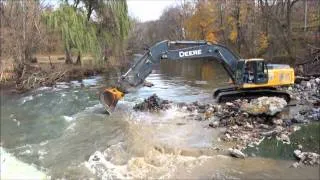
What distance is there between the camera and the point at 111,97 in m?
16.0

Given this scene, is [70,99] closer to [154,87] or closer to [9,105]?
[9,105]

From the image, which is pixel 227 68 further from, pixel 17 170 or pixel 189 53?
pixel 17 170

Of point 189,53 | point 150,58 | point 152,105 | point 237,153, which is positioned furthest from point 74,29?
point 237,153

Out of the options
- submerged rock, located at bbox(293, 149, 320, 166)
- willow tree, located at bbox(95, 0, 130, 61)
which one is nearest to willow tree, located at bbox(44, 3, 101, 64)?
willow tree, located at bbox(95, 0, 130, 61)

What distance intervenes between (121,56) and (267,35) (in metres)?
13.5

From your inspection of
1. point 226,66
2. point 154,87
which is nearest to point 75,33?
point 154,87

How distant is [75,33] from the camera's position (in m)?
31.5

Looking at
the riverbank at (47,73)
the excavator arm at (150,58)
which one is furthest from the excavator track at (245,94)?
the riverbank at (47,73)

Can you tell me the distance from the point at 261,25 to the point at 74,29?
61.2ft

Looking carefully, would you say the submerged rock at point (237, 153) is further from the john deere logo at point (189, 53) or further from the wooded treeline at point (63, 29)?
the wooded treeline at point (63, 29)

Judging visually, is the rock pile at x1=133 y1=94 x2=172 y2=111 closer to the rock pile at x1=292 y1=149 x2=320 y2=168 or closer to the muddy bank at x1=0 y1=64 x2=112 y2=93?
the rock pile at x1=292 y1=149 x2=320 y2=168

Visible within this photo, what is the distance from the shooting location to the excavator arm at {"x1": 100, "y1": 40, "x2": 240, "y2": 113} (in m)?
16.0

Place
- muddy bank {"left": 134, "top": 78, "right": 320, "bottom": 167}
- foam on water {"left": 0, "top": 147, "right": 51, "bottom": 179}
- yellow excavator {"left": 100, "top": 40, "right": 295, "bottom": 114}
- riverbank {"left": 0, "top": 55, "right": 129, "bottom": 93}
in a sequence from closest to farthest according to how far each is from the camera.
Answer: foam on water {"left": 0, "top": 147, "right": 51, "bottom": 179}, muddy bank {"left": 134, "top": 78, "right": 320, "bottom": 167}, yellow excavator {"left": 100, "top": 40, "right": 295, "bottom": 114}, riverbank {"left": 0, "top": 55, "right": 129, "bottom": 93}

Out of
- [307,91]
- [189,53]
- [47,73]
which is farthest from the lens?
[47,73]
